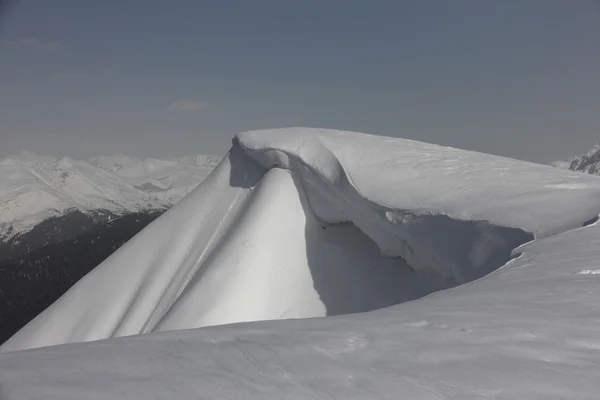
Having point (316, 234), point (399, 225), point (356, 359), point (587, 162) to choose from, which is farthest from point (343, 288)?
point (587, 162)

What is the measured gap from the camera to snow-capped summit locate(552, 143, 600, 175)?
15112cm

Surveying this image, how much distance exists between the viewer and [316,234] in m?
9.34

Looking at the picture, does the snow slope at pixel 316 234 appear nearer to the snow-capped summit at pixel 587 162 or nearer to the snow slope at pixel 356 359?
the snow slope at pixel 356 359

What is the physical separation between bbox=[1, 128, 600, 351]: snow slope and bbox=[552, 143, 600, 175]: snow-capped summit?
516 feet

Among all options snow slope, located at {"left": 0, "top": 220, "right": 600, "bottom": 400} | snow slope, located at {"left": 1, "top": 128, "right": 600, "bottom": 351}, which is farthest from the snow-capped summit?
snow slope, located at {"left": 0, "top": 220, "right": 600, "bottom": 400}

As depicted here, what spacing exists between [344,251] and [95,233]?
15687 centimetres

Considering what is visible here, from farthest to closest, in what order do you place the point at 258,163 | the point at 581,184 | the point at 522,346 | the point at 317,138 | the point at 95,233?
the point at 95,233 < the point at 258,163 < the point at 317,138 < the point at 581,184 < the point at 522,346

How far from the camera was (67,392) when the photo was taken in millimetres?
1707

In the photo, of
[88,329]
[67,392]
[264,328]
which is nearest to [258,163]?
[88,329]

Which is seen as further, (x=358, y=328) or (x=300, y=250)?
(x=300, y=250)

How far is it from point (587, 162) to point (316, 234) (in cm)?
18588

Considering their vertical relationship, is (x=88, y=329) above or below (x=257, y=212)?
below

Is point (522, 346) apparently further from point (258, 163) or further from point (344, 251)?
point (258, 163)

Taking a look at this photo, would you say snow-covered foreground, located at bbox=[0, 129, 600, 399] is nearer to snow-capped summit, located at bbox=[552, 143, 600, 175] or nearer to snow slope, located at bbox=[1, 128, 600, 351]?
snow slope, located at bbox=[1, 128, 600, 351]
